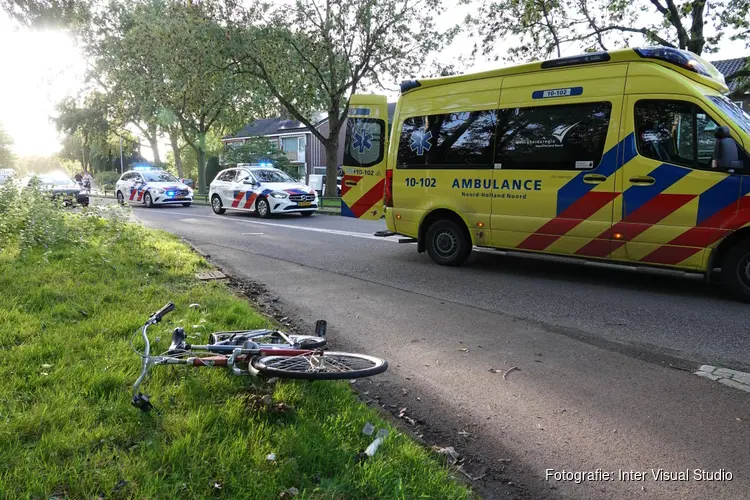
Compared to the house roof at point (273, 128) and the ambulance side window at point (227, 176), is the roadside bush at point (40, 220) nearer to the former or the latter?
the ambulance side window at point (227, 176)

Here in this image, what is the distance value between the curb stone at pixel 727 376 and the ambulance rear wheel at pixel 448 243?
14.4ft

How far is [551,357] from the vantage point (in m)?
4.29

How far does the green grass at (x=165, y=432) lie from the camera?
7.52 ft

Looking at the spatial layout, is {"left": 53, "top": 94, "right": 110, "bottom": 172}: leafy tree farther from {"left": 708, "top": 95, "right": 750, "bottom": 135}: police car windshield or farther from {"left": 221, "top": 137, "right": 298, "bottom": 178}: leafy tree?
{"left": 708, "top": 95, "right": 750, "bottom": 135}: police car windshield

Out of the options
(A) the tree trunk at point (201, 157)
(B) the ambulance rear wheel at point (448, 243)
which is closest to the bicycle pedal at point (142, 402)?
(B) the ambulance rear wheel at point (448, 243)

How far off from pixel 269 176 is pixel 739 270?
49.5 feet

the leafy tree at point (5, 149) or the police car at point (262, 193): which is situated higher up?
the leafy tree at point (5, 149)

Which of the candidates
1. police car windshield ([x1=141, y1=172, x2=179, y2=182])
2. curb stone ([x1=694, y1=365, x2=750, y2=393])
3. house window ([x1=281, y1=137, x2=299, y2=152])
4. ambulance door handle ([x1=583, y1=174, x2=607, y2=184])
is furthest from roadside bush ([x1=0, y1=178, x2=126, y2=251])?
house window ([x1=281, y1=137, x2=299, y2=152])

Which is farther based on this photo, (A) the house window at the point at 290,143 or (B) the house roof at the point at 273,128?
(A) the house window at the point at 290,143

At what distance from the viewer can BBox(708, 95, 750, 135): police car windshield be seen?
5.93 meters

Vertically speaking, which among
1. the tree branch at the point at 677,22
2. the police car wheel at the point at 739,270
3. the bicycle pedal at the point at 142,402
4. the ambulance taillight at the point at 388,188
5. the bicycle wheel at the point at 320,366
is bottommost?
the bicycle pedal at the point at 142,402

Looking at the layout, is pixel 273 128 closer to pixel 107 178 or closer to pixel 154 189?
pixel 107 178

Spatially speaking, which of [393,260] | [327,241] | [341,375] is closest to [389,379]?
[341,375]

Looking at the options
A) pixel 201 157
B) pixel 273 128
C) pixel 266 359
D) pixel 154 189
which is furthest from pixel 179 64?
pixel 273 128
